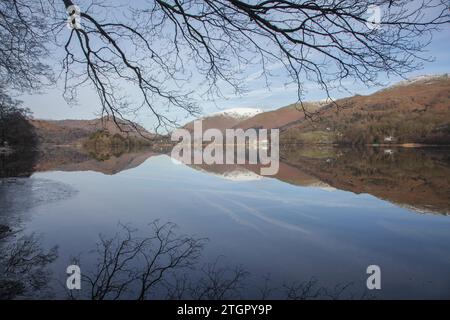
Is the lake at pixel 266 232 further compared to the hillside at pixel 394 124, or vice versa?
the hillside at pixel 394 124

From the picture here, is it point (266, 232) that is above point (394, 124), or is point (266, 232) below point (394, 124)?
below

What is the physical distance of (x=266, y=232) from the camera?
916 centimetres

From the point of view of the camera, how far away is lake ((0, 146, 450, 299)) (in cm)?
577

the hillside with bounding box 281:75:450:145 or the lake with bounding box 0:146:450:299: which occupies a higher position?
the hillside with bounding box 281:75:450:145

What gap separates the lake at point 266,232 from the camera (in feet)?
18.9

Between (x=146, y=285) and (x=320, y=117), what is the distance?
3370 mm

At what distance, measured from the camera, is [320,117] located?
17.1 ft

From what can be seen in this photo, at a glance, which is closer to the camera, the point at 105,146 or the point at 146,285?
the point at 146,285

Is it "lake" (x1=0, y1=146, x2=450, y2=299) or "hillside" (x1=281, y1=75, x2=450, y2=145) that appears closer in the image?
"lake" (x1=0, y1=146, x2=450, y2=299)

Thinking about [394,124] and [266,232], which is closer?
[266,232]

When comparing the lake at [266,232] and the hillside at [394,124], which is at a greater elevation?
the hillside at [394,124]
